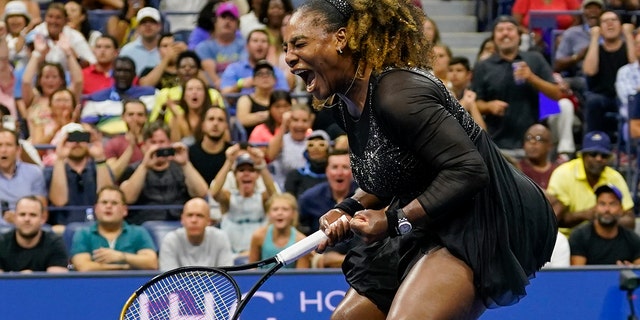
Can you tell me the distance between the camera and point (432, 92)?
420cm

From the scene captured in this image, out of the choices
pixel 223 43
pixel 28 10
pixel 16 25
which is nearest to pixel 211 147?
Answer: pixel 223 43

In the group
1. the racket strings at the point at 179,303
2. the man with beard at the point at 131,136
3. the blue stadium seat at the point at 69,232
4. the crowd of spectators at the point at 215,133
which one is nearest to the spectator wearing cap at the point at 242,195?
the crowd of spectators at the point at 215,133

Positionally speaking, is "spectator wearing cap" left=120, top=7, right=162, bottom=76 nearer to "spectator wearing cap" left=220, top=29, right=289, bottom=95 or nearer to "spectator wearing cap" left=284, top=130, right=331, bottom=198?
"spectator wearing cap" left=220, top=29, right=289, bottom=95

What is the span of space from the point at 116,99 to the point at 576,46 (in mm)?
3976

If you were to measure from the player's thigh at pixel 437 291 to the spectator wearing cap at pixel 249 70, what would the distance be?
238 inches

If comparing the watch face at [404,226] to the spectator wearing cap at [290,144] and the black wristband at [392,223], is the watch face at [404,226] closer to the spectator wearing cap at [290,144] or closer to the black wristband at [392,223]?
the black wristband at [392,223]

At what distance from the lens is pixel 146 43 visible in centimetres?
1095

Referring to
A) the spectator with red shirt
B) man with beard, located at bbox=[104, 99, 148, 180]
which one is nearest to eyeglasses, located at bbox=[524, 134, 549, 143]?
man with beard, located at bbox=[104, 99, 148, 180]

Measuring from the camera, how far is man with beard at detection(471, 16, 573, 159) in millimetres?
9891

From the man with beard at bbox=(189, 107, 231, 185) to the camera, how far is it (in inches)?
128

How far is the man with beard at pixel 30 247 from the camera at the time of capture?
7.79m

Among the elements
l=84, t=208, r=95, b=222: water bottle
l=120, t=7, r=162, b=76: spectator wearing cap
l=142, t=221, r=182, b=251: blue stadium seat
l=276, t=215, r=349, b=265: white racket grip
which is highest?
l=120, t=7, r=162, b=76: spectator wearing cap

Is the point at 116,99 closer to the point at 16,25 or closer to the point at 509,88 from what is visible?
the point at 16,25

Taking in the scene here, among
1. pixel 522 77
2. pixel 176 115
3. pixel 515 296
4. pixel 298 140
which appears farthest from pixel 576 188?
pixel 515 296
